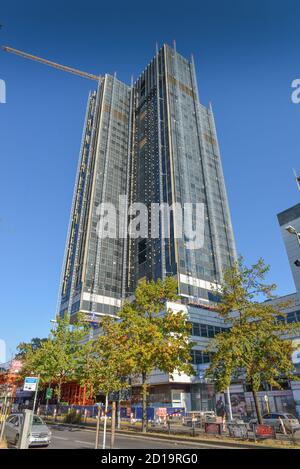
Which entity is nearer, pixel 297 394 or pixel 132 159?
pixel 297 394

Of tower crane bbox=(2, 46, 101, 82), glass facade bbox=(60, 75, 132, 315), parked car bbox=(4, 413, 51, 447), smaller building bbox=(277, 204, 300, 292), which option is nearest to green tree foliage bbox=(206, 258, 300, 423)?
parked car bbox=(4, 413, 51, 447)

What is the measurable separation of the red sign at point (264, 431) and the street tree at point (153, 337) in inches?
335

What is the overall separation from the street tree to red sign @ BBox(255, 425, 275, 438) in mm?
8509

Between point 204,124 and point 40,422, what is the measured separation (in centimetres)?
11983

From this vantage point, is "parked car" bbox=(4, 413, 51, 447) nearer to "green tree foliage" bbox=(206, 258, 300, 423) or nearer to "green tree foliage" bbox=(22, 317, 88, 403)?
"green tree foliage" bbox=(206, 258, 300, 423)

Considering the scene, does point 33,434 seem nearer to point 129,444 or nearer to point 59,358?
point 129,444

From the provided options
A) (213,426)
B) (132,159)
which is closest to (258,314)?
(213,426)

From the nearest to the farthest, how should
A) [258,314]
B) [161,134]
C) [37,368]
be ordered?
[258,314] < [37,368] < [161,134]

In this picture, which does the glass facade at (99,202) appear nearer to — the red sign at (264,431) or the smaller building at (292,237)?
the smaller building at (292,237)

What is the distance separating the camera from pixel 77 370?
40875 mm

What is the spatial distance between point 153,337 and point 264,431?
Result: 10771 mm

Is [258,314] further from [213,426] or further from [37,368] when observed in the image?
[37,368]

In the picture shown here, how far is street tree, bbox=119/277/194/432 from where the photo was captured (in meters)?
25.4

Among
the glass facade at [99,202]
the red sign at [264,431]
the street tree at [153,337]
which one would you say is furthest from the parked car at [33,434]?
the glass facade at [99,202]
